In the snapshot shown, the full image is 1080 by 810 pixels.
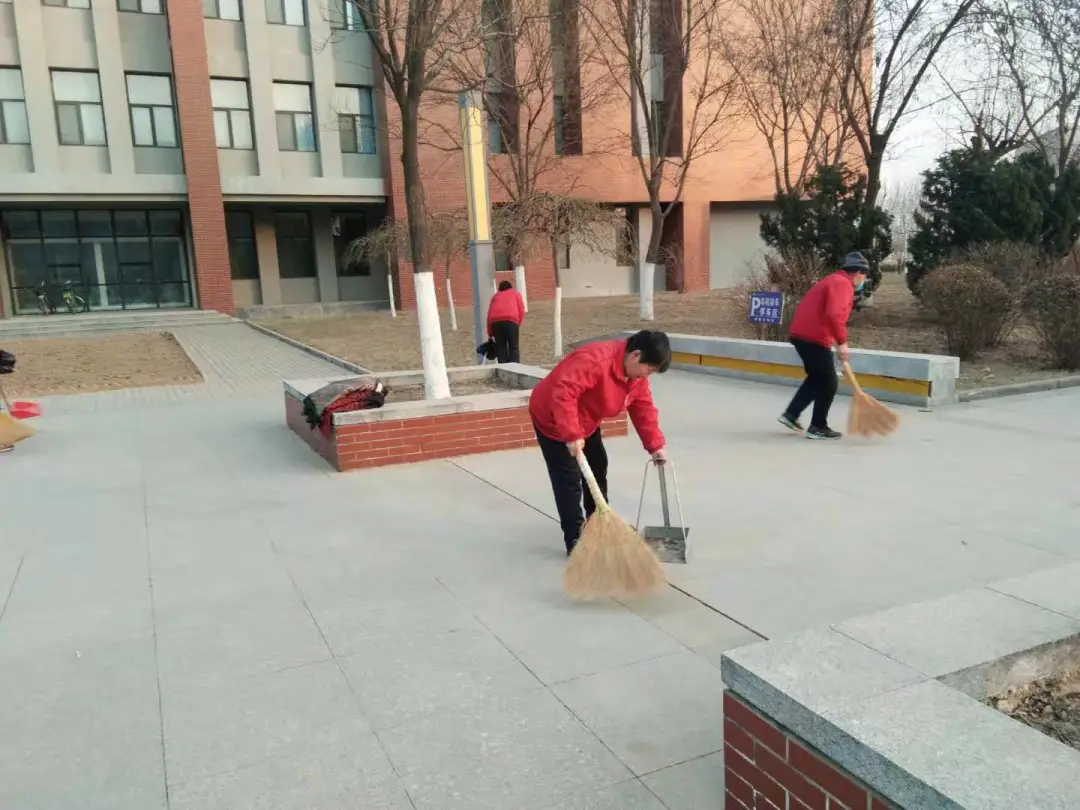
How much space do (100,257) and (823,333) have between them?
2554 centimetres

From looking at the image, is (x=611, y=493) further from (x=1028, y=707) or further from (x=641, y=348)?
(x=1028, y=707)

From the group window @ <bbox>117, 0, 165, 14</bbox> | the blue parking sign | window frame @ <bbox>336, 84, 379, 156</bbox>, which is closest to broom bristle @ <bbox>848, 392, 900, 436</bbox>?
the blue parking sign

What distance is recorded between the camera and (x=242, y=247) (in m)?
27.9

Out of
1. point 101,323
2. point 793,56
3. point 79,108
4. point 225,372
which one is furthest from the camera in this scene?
point 79,108

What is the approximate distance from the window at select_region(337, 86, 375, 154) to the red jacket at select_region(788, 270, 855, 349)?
71.7 feet

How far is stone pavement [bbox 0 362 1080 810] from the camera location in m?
2.79

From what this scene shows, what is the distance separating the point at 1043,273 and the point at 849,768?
1379 centimetres

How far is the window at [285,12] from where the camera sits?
25.5 m

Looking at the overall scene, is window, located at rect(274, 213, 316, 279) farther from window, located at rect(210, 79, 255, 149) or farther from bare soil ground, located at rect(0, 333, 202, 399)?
bare soil ground, located at rect(0, 333, 202, 399)

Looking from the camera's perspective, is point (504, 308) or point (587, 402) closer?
point (587, 402)

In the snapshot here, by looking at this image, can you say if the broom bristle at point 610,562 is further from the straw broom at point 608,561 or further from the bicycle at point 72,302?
the bicycle at point 72,302

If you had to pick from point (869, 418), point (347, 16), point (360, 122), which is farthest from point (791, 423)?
point (360, 122)

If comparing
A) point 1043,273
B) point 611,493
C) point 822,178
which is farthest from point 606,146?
point 611,493

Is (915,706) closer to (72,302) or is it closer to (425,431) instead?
(425,431)
